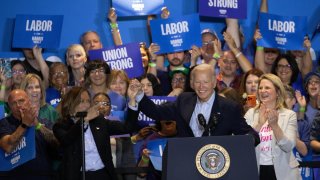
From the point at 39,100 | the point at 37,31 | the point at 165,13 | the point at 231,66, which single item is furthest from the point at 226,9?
Result: the point at 39,100

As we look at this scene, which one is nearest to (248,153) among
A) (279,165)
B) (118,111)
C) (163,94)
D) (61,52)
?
(279,165)

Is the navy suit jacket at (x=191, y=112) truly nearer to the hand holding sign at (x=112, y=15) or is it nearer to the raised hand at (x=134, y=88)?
the raised hand at (x=134, y=88)

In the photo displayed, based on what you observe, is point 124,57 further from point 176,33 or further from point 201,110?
point 201,110

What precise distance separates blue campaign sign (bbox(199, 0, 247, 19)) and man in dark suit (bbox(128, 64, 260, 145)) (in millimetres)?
2793

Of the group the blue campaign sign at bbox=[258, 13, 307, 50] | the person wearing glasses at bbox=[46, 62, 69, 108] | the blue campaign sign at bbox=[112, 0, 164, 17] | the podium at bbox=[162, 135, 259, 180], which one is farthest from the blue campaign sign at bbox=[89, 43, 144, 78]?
the podium at bbox=[162, 135, 259, 180]

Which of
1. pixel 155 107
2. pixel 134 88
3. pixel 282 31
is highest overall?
pixel 282 31

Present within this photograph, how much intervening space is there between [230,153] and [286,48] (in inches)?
123

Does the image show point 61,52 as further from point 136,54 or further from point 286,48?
point 286,48

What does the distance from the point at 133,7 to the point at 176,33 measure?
29.6 inches

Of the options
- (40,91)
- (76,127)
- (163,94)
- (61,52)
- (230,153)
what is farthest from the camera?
(61,52)

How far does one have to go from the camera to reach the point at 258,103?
5.76 metres

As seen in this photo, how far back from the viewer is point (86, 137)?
5.61 m

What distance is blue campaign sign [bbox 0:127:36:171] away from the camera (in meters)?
5.54

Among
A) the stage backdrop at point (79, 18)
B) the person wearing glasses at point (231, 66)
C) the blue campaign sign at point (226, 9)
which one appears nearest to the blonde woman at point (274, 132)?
the person wearing glasses at point (231, 66)
